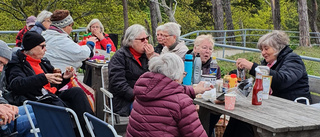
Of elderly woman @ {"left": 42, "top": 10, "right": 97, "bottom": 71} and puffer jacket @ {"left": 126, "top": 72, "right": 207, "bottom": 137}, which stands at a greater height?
elderly woman @ {"left": 42, "top": 10, "right": 97, "bottom": 71}

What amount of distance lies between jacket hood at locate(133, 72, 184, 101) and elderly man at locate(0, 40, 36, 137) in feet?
3.10

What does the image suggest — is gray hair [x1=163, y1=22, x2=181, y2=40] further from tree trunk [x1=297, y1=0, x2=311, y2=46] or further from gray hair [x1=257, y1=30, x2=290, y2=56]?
tree trunk [x1=297, y1=0, x2=311, y2=46]

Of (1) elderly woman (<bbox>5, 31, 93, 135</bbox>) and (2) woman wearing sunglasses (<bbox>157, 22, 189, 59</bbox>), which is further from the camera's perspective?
(2) woman wearing sunglasses (<bbox>157, 22, 189, 59</bbox>)

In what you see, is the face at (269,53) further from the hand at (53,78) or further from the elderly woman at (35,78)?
the hand at (53,78)

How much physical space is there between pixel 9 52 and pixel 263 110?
82.4 inches

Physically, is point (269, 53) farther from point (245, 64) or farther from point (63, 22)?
point (63, 22)

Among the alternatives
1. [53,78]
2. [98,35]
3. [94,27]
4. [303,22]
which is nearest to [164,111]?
[53,78]

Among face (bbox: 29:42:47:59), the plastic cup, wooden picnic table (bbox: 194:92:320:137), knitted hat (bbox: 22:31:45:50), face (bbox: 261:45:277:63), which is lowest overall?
wooden picnic table (bbox: 194:92:320:137)

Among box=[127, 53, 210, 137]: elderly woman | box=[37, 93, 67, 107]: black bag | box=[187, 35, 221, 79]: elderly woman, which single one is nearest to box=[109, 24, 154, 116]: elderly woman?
box=[187, 35, 221, 79]: elderly woman

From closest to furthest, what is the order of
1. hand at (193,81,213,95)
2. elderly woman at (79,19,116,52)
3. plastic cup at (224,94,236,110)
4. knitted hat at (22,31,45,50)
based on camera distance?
plastic cup at (224,94,236,110) < hand at (193,81,213,95) < knitted hat at (22,31,45,50) < elderly woman at (79,19,116,52)

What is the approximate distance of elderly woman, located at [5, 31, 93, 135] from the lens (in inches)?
165

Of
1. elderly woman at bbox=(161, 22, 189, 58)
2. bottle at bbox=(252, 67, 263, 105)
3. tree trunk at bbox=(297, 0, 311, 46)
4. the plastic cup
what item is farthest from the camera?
tree trunk at bbox=(297, 0, 311, 46)

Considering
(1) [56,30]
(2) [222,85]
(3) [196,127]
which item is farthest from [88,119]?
(1) [56,30]

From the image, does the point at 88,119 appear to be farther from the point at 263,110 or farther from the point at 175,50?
the point at 175,50
